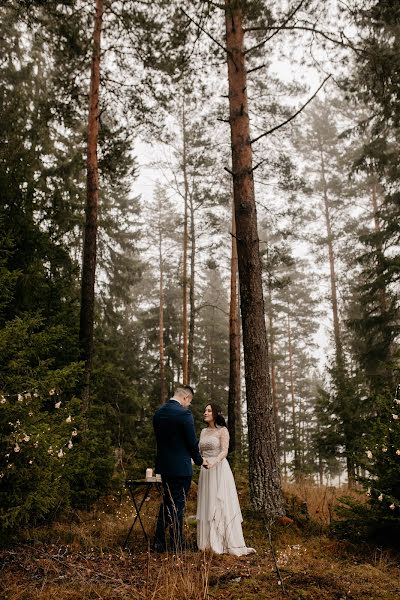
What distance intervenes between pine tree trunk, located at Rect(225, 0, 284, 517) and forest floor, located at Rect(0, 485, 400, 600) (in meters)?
0.54

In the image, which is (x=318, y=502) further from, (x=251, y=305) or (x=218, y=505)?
(x=251, y=305)

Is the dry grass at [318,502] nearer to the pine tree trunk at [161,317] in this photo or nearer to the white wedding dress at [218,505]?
the white wedding dress at [218,505]

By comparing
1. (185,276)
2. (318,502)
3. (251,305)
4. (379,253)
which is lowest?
(318,502)

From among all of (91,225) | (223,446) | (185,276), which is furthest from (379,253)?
(223,446)

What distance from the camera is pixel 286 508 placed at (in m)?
6.90

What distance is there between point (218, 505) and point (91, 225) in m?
6.35

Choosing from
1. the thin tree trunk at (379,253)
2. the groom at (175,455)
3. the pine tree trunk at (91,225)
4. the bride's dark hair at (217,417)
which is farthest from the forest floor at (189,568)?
the thin tree trunk at (379,253)

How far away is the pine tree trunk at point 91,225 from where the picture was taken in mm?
8477

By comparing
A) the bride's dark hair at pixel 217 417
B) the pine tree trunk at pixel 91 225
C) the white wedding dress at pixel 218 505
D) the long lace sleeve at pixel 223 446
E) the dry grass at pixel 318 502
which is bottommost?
the dry grass at pixel 318 502

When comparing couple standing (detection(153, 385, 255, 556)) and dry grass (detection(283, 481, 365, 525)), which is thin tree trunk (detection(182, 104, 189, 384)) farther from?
couple standing (detection(153, 385, 255, 556))

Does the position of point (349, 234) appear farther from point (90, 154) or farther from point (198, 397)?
point (90, 154)

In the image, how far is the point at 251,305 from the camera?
23.4 ft

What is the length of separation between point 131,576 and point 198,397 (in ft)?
45.0

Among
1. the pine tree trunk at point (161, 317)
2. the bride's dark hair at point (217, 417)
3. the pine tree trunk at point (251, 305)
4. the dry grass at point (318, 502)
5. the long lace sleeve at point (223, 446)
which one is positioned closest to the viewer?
the long lace sleeve at point (223, 446)
